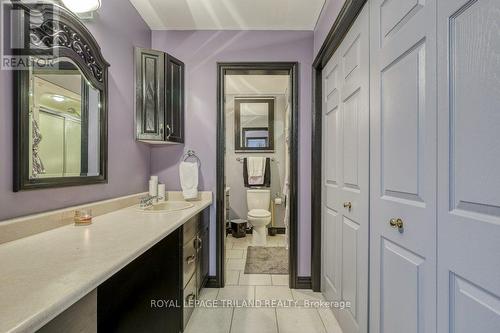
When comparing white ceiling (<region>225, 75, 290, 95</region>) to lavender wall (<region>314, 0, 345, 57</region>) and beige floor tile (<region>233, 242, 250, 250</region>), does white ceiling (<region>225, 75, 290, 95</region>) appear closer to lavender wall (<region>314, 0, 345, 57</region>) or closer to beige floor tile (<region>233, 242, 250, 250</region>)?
lavender wall (<region>314, 0, 345, 57</region>)

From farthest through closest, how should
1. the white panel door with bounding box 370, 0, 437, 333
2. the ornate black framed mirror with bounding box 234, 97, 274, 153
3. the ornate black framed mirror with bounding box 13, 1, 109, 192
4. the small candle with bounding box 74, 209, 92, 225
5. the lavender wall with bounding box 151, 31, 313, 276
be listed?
the ornate black framed mirror with bounding box 234, 97, 274, 153 < the lavender wall with bounding box 151, 31, 313, 276 < the small candle with bounding box 74, 209, 92, 225 < the ornate black framed mirror with bounding box 13, 1, 109, 192 < the white panel door with bounding box 370, 0, 437, 333

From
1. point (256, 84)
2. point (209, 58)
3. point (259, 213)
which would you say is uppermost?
point (256, 84)

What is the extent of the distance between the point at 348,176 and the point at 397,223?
60 centimetres

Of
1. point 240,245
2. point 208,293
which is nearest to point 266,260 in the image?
point 240,245

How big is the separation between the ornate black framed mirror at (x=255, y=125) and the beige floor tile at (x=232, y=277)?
2.04 metres

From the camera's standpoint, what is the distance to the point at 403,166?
3.15 feet

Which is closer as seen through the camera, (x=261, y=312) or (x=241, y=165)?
(x=261, y=312)

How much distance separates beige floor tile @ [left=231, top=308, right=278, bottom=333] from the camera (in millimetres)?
1704

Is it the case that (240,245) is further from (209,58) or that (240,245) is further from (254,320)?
(209,58)

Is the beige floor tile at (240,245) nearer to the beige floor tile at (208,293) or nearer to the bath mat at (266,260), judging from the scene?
the bath mat at (266,260)

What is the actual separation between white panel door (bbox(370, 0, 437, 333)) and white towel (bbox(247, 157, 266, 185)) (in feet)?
9.14

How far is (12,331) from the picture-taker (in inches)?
18.0

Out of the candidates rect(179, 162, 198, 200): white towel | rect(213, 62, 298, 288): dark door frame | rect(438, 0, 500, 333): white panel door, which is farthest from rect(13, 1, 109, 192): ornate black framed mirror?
rect(438, 0, 500, 333): white panel door

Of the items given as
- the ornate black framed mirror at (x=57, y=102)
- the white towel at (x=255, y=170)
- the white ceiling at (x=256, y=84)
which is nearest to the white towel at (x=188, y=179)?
the ornate black framed mirror at (x=57, y=102)
